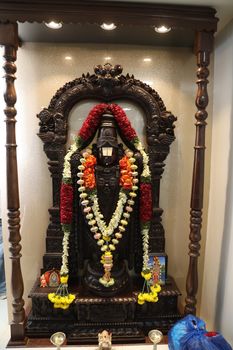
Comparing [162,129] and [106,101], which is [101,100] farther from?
[162,129]

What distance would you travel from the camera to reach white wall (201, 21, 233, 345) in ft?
5.76

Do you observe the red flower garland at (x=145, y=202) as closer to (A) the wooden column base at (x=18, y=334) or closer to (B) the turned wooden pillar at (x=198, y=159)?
(B) the turned wooden pillar at (x=198, y=159)

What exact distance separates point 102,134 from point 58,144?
1.24 ft

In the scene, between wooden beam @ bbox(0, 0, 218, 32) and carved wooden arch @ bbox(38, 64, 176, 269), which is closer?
wooden beam @ bbox(0, 0, 218, 32)

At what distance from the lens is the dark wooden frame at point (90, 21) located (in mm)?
1517

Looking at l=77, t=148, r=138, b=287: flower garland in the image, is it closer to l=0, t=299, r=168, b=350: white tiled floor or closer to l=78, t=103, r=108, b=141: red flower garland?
l=78, t=103, r=108, b=141: red flower garland

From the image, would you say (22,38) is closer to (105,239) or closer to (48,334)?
(105,239)

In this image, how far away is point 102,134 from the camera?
183cm

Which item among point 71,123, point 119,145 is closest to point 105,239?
point 119,145

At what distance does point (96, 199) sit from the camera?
1.83m

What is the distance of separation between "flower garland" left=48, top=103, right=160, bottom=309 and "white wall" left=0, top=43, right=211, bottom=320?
1.10 ft

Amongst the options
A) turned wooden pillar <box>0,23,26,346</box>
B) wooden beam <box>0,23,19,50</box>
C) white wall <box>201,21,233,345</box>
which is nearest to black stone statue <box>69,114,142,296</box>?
turned wooden pillar <box>0,23,26,346</box>

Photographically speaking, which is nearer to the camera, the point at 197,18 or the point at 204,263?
the point at 197,18

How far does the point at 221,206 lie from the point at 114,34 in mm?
1554
